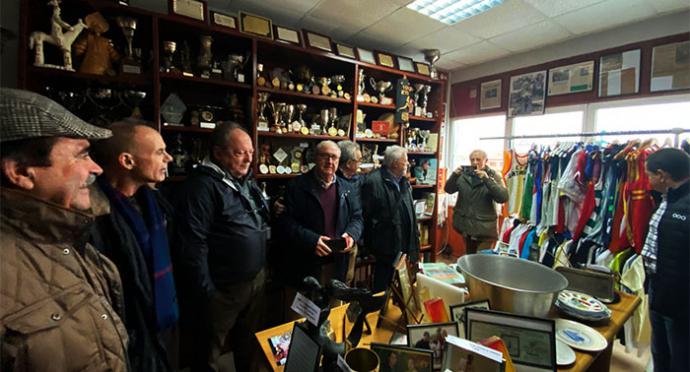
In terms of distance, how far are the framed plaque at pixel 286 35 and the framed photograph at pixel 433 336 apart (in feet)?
7.53

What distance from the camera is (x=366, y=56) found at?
293 centimetres

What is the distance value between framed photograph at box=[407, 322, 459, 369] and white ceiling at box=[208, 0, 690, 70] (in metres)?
2.31

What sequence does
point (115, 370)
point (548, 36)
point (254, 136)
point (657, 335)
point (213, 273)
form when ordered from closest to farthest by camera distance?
point (115, 370), point (213, 273), point (657, 335), point (254, 136), point (548, 36)

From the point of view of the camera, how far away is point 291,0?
7.66 feet

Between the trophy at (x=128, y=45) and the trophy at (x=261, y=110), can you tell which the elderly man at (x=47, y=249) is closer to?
the trophy at (x=128, y=45)

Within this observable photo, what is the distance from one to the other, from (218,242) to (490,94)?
369 cm

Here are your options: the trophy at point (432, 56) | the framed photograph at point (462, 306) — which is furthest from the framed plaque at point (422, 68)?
the framed photograph at point (462, 306)

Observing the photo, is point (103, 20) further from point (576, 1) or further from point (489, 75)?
point (489, 75)

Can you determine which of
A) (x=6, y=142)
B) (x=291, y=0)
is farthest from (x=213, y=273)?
(x=291, y=0)

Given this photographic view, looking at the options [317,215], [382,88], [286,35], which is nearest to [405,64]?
[382,88]

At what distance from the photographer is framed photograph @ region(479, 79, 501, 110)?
12.3 ft

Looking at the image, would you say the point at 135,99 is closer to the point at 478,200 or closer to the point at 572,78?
the point at 478,200

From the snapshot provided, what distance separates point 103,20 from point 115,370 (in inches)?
79.2

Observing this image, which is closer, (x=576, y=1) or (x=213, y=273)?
(x=213, y=273)
